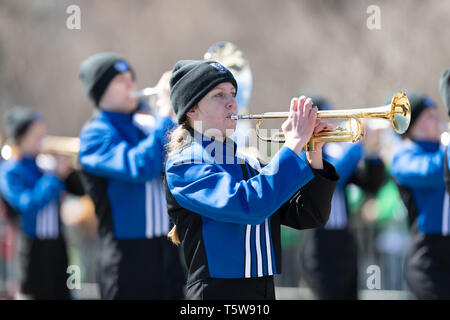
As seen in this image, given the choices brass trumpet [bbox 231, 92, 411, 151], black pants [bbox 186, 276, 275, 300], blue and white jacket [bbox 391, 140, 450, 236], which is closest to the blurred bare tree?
blue and white jacket [bbox 391, 140, 450, 236]

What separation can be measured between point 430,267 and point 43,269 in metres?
3.79

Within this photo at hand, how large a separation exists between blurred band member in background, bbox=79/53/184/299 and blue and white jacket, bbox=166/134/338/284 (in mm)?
1426

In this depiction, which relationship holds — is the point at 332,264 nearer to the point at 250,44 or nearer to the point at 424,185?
the point at 424,185

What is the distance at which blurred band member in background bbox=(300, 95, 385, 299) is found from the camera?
6766mm

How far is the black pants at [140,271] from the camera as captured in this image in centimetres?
465

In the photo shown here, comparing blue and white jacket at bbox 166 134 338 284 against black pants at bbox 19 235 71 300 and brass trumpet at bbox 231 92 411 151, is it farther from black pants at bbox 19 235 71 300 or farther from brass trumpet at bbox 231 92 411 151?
black pants at bbox 19 235 71 300

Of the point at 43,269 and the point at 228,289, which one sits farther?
the point at 43,269

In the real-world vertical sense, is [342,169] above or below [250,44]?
below

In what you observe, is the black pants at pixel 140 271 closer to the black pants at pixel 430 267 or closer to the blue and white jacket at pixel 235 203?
the blue and white jacket at pixel 235 203

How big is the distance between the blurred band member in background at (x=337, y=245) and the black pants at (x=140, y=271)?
7.80ft

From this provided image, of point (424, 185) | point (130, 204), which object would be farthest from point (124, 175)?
point (424, 185)

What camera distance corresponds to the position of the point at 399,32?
828 cm

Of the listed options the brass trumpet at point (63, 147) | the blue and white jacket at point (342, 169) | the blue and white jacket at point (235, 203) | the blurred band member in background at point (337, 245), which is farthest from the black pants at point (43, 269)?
the blue and white jacket at point (235, 203)

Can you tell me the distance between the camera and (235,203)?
2.91 metres
